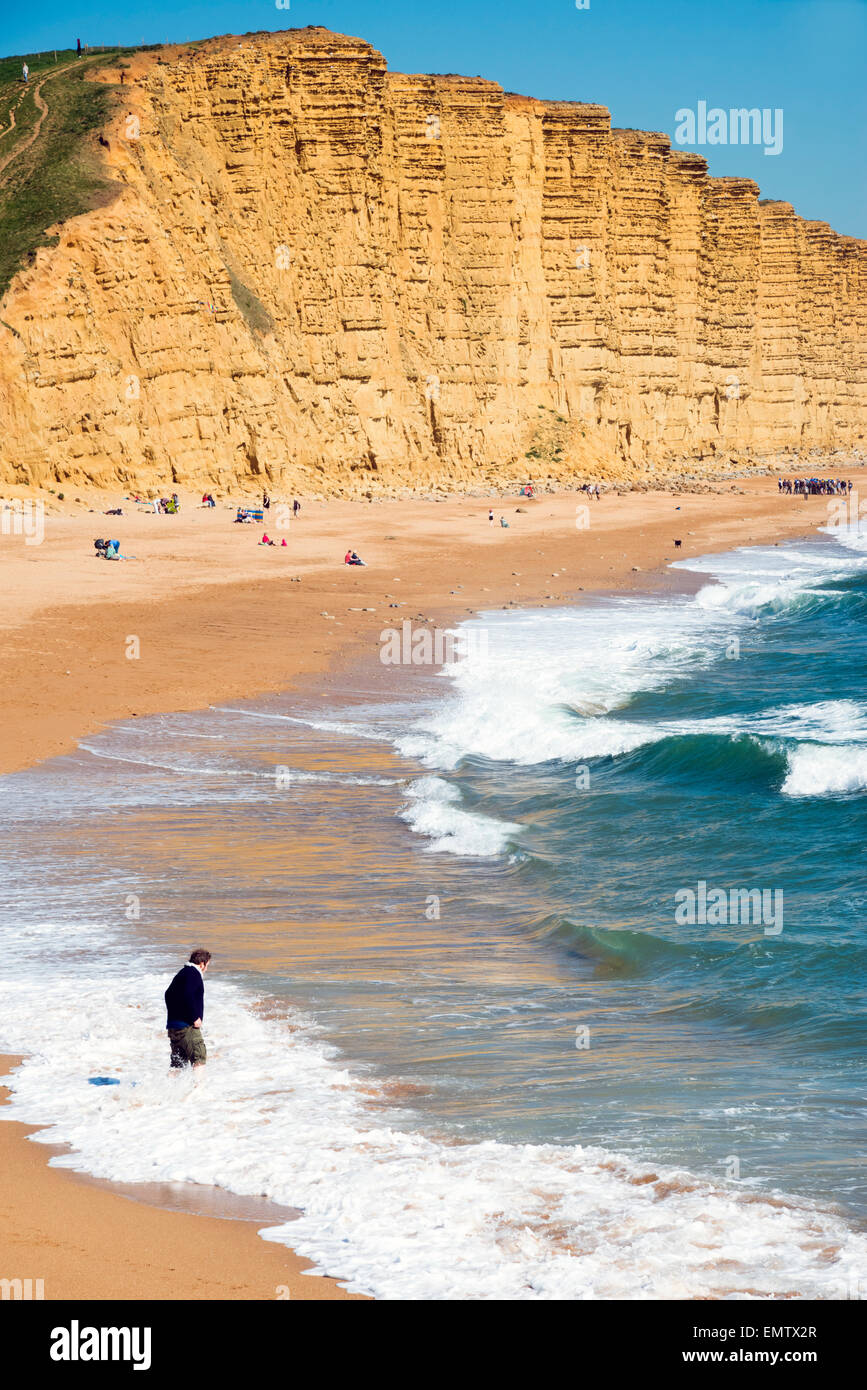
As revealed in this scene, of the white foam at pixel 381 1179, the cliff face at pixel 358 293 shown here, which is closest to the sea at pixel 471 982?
the white foam at pixel 381 1179

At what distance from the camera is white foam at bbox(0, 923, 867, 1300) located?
17.2 feet

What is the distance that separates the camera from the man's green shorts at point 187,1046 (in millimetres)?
7043

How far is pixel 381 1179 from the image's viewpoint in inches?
237

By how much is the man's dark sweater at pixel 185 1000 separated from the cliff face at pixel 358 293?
1253 inches

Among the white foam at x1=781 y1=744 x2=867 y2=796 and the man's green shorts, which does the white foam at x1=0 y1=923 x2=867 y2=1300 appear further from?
the white foam at x1=781 y1=744 x2=867 y2=796

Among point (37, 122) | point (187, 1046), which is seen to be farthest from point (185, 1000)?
point (37, 122)

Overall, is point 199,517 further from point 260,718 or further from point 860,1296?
point 860,1296

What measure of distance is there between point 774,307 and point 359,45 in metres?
46.1

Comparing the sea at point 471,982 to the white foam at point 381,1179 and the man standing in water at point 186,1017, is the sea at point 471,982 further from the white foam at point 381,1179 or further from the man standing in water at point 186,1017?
the man standing in water at point 186,1017

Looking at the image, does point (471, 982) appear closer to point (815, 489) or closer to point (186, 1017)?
point (186, 1017)

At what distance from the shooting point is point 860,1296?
5.07 metres

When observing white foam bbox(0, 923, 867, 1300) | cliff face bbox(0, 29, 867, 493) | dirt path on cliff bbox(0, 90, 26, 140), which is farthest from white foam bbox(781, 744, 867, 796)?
dirt path on cliff bbox(0, 90, 26, 140)

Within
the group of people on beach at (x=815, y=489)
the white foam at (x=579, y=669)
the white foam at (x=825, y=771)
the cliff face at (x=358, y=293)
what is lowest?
the white foam at (x=825, y=771)

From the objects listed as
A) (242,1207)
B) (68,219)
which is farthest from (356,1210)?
(68,219)
